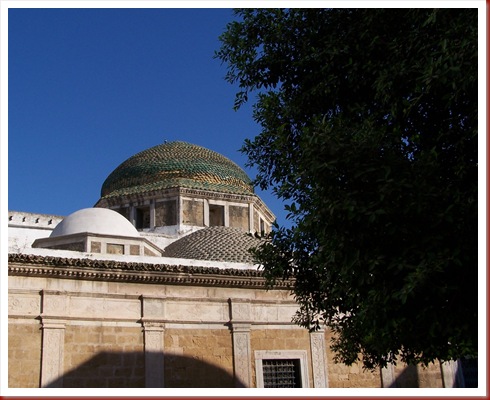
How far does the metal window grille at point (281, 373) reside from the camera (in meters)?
13.8

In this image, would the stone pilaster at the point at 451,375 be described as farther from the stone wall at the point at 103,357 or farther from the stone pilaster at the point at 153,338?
the stone wall at the point at 103,357

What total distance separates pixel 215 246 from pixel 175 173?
16.7 feet

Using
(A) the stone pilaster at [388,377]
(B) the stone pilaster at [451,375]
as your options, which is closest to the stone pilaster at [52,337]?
(A) the stone pilaster at [388,377]

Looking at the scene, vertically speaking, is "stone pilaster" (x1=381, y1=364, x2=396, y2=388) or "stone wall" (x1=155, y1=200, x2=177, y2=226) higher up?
"stone wall" (x1=155, y1=200, x2=177, y2=226)

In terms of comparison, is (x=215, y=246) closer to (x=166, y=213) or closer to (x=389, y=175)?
(x=166, y=213)

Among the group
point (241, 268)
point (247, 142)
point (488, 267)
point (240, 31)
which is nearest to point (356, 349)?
point (247, 142)

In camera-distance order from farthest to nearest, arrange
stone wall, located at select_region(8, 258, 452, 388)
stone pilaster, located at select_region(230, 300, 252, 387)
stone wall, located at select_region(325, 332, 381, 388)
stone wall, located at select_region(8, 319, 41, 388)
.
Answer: stone wall, located at select_region(325, 332, 381, 388)
stone pilaster, located at select_region(230, 300, 252, 387)
stone wall, located at select_region(8, 258, 452, 388)
stone wall, located at select_region(8, 319, 41, 388)

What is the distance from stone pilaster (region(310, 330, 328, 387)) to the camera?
1402 cm

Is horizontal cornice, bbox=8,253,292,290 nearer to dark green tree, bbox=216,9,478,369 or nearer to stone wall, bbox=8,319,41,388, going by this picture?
stone wall, bbox=8,319,41,388

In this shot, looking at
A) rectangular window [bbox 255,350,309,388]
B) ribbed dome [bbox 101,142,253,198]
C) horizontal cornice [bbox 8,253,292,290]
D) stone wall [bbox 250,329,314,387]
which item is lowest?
rectangular window [bbox 255,350,309,388]

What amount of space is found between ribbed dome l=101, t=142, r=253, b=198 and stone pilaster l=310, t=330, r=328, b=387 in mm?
8132

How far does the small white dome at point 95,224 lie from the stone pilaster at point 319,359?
558cm

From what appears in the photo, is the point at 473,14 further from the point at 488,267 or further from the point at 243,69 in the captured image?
the point at 243,69

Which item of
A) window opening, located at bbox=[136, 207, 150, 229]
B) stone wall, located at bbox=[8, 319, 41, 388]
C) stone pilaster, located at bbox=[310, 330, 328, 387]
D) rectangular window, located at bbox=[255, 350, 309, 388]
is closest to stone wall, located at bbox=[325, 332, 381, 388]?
stone pilaster, located at bbox=[310, 330, 328, 387]
